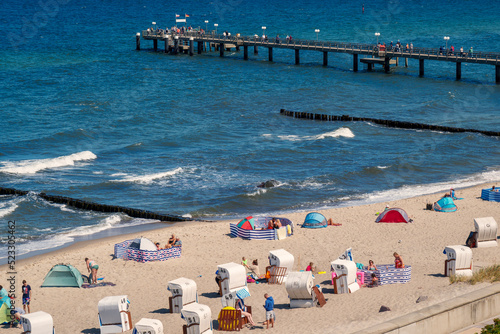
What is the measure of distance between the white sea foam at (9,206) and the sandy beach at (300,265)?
607cm

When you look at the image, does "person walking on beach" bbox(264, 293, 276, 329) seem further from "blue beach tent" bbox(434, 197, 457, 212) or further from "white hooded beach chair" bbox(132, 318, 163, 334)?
"blue beach tent" bbox(434, 197, 457, 212)

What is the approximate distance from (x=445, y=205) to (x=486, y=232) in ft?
19.7

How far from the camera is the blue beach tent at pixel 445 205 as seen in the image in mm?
28766

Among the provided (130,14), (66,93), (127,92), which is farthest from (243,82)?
(130,14)

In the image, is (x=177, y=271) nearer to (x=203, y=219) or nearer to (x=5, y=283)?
(x=5, y=283)

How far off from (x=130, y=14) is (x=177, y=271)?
12191 centimetres

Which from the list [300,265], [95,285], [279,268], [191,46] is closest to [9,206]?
[95,285]

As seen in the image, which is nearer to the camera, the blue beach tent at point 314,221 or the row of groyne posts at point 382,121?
the blue beach tent at point 314,221

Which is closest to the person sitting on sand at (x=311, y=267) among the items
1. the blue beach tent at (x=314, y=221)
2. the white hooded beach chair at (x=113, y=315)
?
the blue beach tent at (x=314, y=221)

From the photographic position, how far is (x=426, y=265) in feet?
70.7

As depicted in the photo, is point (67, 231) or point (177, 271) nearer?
point (177, 271)

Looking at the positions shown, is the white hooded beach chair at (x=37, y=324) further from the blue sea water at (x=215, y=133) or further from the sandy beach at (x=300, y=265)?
the blue sea water at (x=215, y=133)

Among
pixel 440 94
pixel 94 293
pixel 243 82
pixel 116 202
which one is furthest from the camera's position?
pixel 243 82

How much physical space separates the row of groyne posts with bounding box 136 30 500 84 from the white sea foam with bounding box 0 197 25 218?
1679 inches
